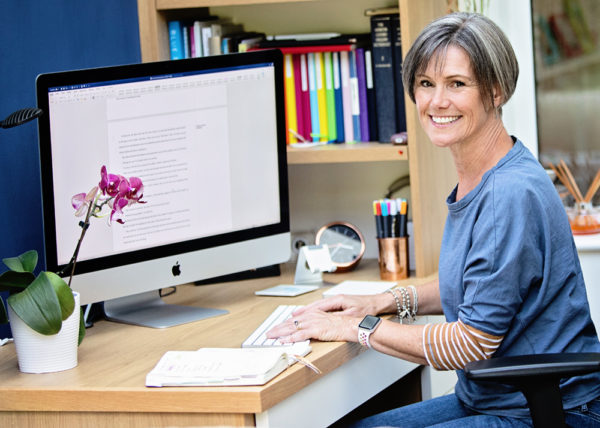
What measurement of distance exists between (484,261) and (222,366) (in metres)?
0.48

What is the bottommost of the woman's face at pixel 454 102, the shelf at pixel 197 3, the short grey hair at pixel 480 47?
the woman's face at pixel 454 102

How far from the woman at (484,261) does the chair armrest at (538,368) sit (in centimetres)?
12

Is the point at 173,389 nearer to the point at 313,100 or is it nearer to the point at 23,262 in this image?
the point at 23,262

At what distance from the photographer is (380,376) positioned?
186 centimetres

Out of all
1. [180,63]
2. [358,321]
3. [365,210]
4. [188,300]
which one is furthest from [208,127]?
[365,210]

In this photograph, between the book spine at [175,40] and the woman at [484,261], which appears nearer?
the woman at [484,261]

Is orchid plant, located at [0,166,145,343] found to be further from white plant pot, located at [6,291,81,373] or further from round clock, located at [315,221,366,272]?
round clock, located at [315,221,366,272]

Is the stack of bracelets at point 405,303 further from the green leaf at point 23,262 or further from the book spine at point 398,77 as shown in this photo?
the green leaf at point 23,262

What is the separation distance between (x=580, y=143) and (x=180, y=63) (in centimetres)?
148

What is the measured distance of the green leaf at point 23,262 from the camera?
5.27 feet

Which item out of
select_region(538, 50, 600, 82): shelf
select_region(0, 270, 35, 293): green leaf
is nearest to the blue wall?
select_region(0, 270, 35, 293): green leaf

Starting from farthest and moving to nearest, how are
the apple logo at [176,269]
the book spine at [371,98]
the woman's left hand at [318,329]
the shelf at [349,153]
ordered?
the book spine at [371,98] → the shelf at [349,153] → the apple logo at [176,269] → the woman's left hand at [318,329]

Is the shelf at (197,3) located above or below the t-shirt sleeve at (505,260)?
above

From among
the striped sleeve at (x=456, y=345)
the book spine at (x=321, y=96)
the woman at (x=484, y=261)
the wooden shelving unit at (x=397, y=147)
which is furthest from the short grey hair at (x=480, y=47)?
the book spine at (x=321, y=96)
